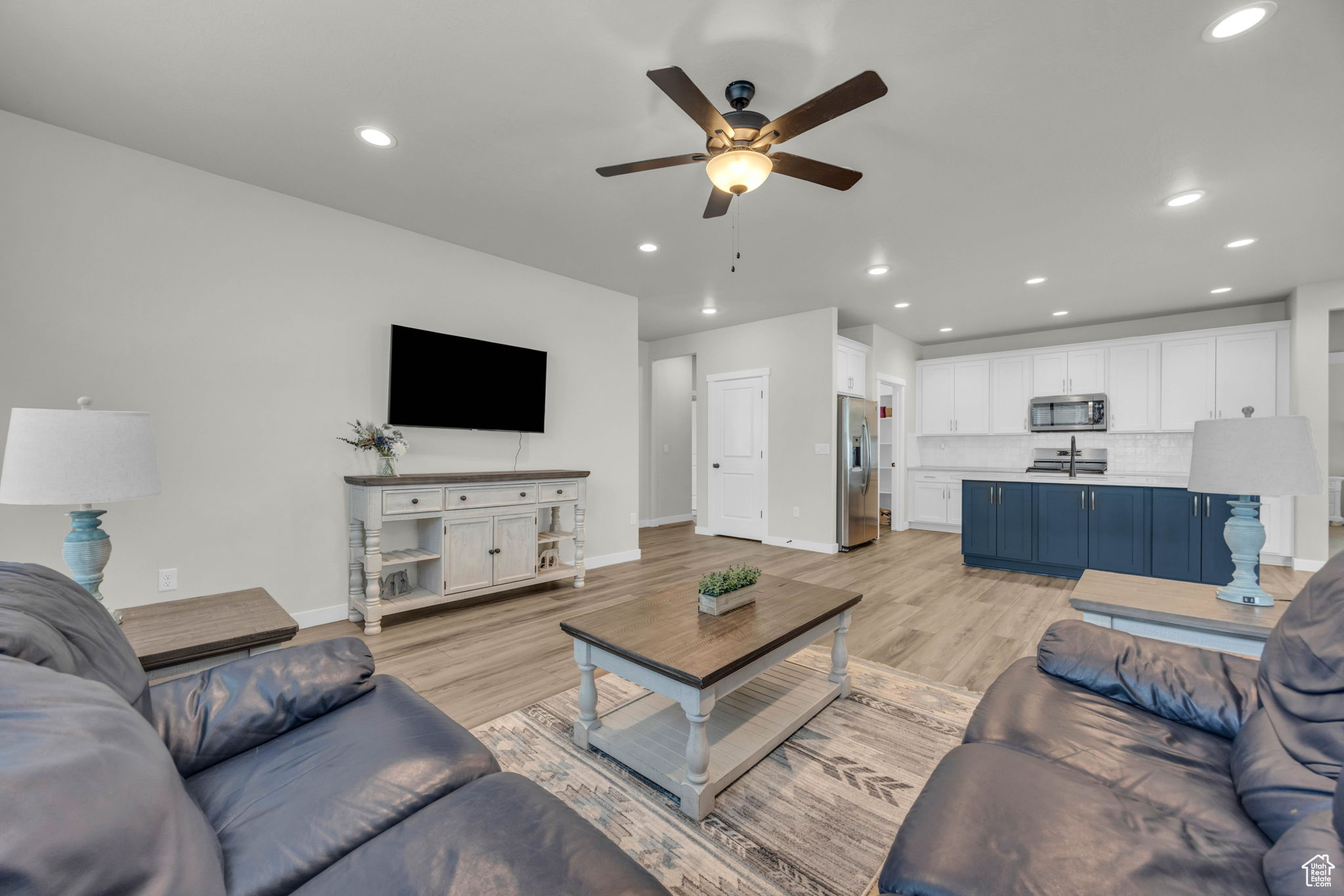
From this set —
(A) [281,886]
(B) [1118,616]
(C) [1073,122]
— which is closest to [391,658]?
(A) [281,886]

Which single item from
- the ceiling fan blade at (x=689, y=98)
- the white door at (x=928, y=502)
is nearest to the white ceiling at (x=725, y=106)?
the ceiling fan blade at (x=689, y=98)

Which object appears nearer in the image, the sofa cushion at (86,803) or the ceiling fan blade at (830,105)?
the sofa cushion at (86,803)

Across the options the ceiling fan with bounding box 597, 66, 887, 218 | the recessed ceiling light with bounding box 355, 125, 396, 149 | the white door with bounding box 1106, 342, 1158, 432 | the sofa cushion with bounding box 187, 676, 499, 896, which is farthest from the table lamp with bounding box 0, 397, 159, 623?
the white door with bounding box 1106, 342, 1158, 432

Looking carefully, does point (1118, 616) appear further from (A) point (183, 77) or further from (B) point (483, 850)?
(A) point (183, 77)

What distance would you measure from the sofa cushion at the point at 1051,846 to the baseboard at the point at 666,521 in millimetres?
6327

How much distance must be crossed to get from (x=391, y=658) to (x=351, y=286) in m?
A: 2.33

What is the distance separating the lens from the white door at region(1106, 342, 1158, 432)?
594cm

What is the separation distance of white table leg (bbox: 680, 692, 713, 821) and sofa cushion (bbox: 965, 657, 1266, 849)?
0.70 metres

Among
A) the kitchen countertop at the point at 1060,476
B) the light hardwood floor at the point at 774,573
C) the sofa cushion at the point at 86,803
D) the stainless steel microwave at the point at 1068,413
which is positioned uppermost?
the stainless steel microwave at the point at 1068,413

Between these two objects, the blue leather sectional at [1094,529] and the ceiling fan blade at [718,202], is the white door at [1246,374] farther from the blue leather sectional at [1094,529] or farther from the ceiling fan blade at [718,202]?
the ceiling fan blade at [718,202]

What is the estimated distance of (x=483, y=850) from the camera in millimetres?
894

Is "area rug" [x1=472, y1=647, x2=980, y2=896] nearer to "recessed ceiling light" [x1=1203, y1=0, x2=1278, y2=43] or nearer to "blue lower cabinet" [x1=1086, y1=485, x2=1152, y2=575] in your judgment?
"recessed ceiling light" [x1=1203, y1=0, x2=1278, y2=43]

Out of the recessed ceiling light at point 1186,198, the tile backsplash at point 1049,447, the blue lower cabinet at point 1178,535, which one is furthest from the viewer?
the tile backsplash at point 1049,447

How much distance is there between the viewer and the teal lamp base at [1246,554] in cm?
191
